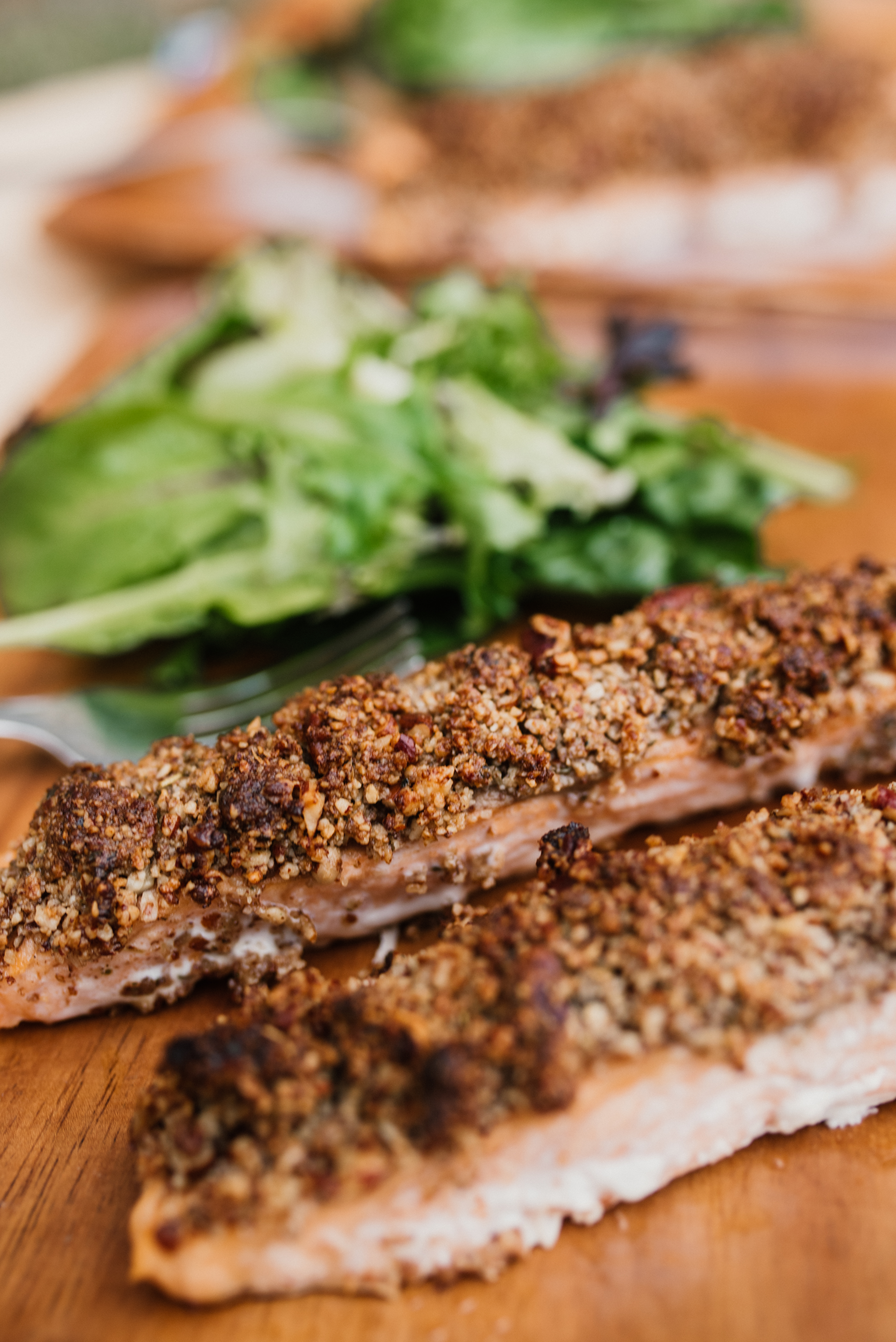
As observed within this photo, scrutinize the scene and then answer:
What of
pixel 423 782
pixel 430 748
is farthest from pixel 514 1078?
pixel 430 748

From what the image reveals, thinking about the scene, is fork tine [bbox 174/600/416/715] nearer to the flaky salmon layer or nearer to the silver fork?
the silver fork

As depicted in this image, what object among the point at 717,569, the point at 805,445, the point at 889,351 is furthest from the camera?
the point at 889,351

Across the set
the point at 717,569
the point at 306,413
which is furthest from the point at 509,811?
the point at 306,413

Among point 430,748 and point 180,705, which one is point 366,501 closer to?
point 180,705

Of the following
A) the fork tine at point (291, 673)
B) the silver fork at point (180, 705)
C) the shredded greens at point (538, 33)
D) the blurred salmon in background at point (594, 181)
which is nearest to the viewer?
the silver fork at point (180, 705)

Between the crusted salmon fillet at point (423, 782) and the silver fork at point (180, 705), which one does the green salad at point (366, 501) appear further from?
the crusted salmon fillet at point (423, 782)

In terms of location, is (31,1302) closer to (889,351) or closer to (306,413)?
(306,413)

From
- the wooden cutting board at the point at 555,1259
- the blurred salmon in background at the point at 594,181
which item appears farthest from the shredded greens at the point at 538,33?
the wooden cutting board at the point at 555,1259
